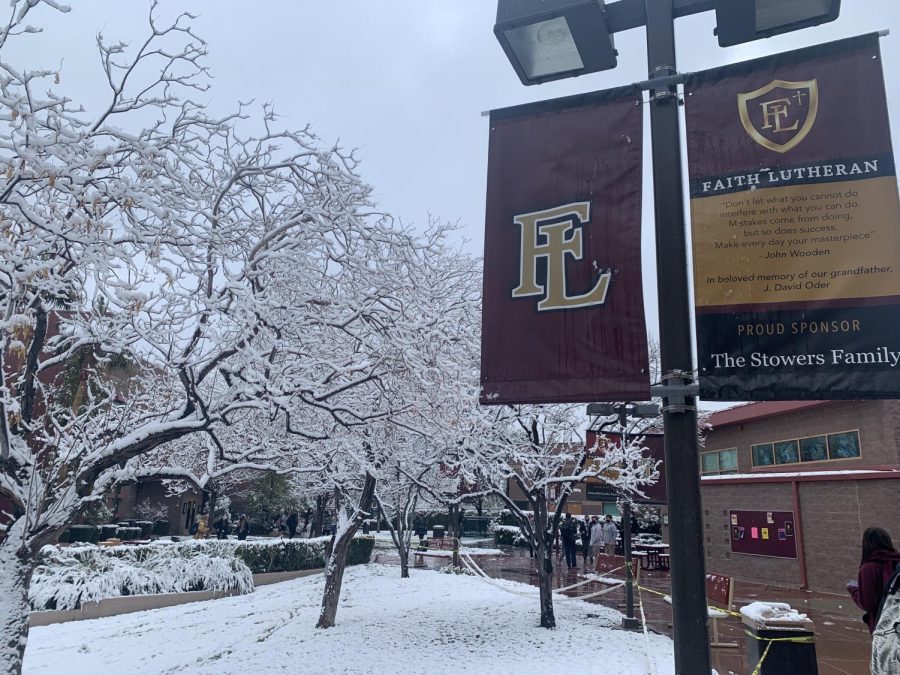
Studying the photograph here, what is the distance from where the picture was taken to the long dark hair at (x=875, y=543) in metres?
4.73

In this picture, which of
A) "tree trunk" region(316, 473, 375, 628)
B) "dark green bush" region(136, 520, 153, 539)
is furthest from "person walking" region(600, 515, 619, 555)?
"dark green bush" region(136, 520, 153, 539)

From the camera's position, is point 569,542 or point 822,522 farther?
point 569,542

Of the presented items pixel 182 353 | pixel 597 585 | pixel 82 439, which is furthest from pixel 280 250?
pixel 597 585

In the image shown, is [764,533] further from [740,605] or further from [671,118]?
[671,118]

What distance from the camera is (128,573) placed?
15.1m

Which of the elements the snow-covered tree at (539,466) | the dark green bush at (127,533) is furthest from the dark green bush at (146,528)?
the snow-covered tree at (539,466)

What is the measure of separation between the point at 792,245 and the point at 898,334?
0.57 meters

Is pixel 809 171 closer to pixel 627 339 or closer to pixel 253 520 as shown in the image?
pixel 627 339

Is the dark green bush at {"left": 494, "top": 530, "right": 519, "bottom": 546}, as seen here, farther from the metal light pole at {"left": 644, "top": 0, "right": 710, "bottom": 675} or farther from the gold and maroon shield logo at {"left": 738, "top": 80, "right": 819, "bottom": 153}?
the gold and maroon shield logo at {"left": 738, "top": 80, "right": 819, "bottom": 153}

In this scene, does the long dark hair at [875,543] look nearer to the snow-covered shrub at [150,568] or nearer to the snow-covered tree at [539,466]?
the snow-covered tree at [539,466]

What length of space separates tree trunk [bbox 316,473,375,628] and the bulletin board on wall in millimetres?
11747

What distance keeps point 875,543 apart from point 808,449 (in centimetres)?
1790

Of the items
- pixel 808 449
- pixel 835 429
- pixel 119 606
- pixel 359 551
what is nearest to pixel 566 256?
pixel 119 606

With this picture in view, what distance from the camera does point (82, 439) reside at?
7.26m
